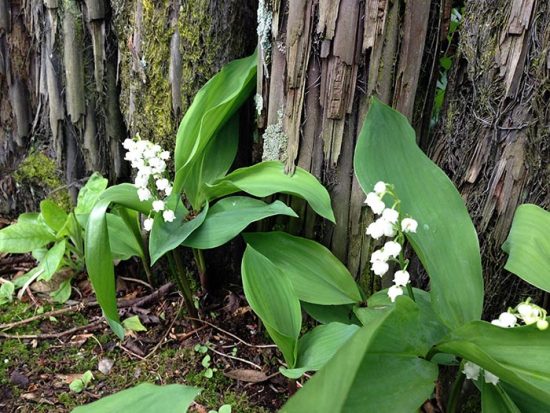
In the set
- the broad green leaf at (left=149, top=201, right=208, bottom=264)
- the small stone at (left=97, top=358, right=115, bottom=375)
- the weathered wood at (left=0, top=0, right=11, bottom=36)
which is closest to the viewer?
the broad green leaf at (left=149, top=201, right=208, bottom=264)

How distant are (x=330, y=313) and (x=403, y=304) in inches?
20.2

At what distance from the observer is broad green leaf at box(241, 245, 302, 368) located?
1.54 m

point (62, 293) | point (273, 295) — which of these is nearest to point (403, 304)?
point (273, 295)

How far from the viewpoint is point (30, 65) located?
224 cm

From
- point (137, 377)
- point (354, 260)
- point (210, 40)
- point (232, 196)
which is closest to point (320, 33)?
point (210, 40)

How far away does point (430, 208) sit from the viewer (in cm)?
149

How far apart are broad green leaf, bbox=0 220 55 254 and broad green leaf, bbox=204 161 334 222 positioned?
687 mm

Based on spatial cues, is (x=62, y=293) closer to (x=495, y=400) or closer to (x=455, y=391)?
(x=455, y=391)

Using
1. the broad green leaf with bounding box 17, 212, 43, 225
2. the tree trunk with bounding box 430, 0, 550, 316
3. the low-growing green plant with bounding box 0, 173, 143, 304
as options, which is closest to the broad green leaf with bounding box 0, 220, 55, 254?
the low-growing green plant with bounding box 0, 173, 143, 304

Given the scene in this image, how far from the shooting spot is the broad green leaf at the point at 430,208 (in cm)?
140

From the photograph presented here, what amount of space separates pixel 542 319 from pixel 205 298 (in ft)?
4.12

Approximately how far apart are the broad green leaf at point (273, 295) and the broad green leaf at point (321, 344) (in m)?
0.04

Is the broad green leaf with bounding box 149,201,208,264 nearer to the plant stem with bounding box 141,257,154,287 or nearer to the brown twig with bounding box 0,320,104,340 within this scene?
the plant stem with bounding box 141,257,154,287

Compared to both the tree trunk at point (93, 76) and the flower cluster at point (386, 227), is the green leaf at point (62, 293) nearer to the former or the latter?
the tree trunk at point (93, 76)
